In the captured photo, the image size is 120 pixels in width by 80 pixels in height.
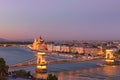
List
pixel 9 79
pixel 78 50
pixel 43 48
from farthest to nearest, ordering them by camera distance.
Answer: pixel 43 48, pixel 78 50, pixel 9 79

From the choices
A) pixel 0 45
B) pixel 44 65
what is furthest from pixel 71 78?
pixel 0 45

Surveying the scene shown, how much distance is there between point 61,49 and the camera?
1232 inches

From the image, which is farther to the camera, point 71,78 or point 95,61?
point 95,61

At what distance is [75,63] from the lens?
17578 mm

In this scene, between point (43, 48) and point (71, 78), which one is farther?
point (43, 48)

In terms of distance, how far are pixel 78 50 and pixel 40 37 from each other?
205 inches

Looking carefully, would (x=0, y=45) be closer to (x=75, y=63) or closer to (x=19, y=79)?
(x=75, y=63)

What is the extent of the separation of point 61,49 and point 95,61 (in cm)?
1218

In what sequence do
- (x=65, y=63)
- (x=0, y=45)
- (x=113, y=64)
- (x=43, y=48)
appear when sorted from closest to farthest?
(x=65, y=63) → (x=113, y=64) → (x=43, y=48) → (x=0, y=45)

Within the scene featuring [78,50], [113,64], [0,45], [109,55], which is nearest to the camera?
[113,64]

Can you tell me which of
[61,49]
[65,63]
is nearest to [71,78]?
[65,63]

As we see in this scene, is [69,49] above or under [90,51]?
above

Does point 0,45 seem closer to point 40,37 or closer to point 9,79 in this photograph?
point 40,37

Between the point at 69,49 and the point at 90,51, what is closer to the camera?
the point at 90,51
